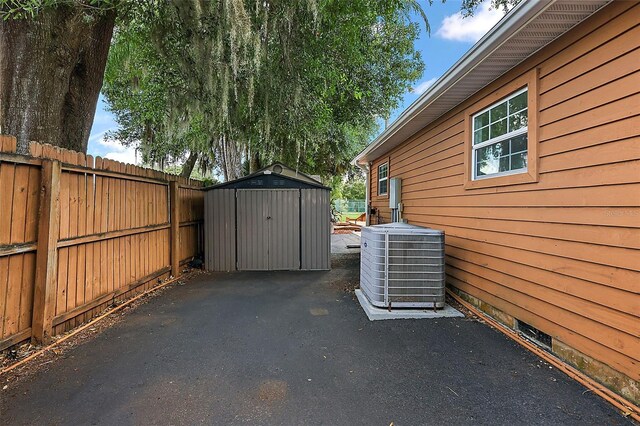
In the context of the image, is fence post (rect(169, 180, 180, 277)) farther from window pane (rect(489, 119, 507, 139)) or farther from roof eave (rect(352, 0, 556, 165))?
window pane (rect(489, 119, 507, 139))

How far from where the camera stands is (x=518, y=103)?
3.18m

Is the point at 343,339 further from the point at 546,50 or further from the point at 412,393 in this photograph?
the point at 546,50

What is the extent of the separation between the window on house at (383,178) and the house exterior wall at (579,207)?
439cm

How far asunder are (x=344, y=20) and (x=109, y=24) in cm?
311

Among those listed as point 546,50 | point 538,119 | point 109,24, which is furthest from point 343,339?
point 109,24

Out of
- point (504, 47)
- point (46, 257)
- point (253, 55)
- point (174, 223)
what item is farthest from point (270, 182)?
point (504, 47)

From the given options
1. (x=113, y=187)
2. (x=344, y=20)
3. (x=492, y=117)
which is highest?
(x=344, y=20)

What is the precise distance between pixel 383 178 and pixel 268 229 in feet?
12.4

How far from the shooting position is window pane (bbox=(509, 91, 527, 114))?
3.08 meters

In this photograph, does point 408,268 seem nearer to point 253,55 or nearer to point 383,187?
point 253,55

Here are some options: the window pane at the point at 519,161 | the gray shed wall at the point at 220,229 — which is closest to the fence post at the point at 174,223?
the gray shed wall at the point at 220,229

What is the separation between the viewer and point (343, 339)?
2.98m

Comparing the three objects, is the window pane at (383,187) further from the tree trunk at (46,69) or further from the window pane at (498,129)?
the tree trunk at (46,69)

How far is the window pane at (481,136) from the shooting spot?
369 centimetres
